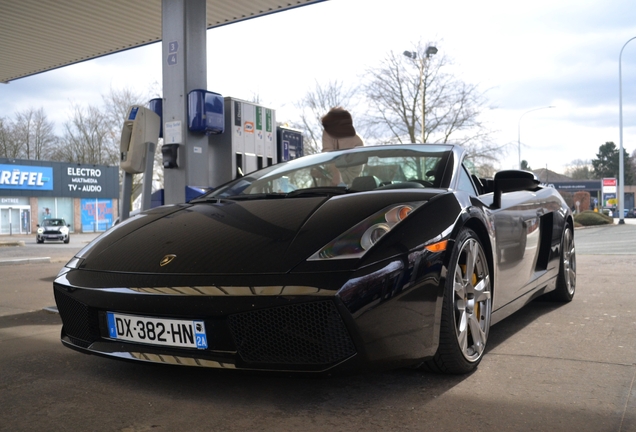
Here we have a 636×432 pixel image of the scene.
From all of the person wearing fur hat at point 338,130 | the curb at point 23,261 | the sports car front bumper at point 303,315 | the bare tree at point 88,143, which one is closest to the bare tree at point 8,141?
the bare tree at point 88,143

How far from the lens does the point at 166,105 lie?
6547 mm

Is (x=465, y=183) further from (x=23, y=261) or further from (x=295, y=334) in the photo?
(x=23, y=261)

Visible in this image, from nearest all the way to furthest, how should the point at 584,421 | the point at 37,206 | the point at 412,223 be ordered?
1. the point at 584,421
2. the point at 412,223
3. the point at 37,206

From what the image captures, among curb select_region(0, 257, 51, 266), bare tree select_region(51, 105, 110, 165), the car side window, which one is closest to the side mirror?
the car side window

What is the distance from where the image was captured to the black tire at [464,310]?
260cm

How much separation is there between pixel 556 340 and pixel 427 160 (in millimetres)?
1304

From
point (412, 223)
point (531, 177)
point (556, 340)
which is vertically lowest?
point (556, 340)

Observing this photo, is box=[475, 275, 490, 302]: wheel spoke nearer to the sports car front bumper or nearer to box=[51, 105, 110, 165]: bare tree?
the sports car front bumper

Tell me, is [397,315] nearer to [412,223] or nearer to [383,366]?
[383,366]

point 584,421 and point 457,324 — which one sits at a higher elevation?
point 457,324

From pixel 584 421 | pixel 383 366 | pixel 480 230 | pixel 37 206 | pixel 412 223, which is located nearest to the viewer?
pixel 584 421

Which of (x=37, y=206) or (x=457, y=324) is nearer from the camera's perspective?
(x=457, y=324)

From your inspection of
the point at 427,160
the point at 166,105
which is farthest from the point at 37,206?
the point at 427,160

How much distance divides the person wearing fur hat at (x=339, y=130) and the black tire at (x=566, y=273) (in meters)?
2.00
